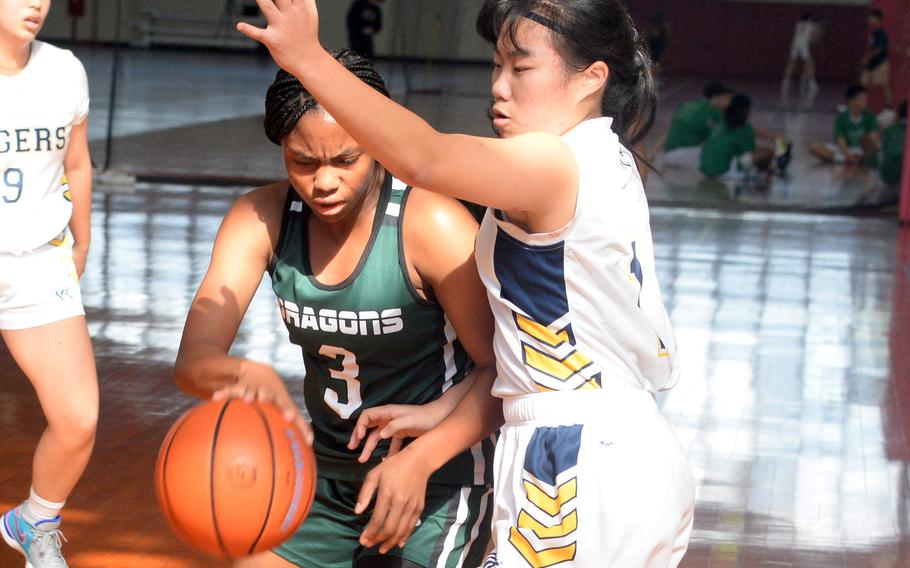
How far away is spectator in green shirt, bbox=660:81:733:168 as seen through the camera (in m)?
14.0

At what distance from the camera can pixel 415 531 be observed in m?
2.35

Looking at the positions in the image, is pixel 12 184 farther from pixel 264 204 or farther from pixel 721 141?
pixel 721 141

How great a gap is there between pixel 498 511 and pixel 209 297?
69cm

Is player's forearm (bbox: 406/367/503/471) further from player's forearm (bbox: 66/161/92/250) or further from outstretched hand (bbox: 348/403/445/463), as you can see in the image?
player's forearm (bbox: 66/161/92/250)

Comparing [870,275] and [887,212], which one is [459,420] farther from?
[887,212]

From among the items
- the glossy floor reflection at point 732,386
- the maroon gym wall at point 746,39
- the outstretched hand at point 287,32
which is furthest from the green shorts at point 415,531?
the maroon gym wall at point 746,39

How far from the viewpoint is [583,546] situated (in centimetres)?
187

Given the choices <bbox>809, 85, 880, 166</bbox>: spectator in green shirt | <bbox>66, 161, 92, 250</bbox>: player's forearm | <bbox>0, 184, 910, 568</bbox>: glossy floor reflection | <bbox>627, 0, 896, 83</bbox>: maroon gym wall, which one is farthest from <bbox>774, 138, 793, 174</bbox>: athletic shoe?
<bbox>627, 0, 896, 83</bbox>: maroon gym wall

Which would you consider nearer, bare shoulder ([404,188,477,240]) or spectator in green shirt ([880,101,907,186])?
bare shoulder ([404,188,477,240])

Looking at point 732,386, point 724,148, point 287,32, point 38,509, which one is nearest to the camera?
point 287,32

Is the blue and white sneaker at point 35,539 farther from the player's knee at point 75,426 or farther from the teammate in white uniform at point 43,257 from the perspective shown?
the player's knee at point 75,426

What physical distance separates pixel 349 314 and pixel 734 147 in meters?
11.8

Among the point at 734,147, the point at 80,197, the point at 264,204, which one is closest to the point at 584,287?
the point at 264,204

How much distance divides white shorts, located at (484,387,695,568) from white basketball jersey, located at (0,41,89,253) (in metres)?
1.67
